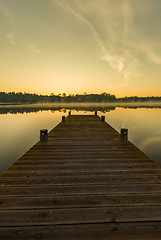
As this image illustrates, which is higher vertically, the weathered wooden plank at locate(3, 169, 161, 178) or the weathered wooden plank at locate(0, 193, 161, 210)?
the weathered wooden plank at locate(0, 193, 161, 210)

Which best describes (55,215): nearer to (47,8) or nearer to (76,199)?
(76,199)

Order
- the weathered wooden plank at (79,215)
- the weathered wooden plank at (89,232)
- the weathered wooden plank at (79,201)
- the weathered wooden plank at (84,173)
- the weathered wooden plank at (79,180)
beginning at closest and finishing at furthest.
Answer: the weathered wooden plank at (89,232), the weathered wooden plank at (79,215), the weathered wooden plank at (79,201), the weathered wooden plank at (79,180), the weathered wooden plank at (84,173)

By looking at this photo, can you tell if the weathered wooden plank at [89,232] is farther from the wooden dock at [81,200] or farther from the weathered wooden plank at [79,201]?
the weathered wooden plank at [79,201]

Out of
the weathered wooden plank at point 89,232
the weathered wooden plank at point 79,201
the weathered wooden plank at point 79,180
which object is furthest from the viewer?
the weathered wooden plank at point 79,180

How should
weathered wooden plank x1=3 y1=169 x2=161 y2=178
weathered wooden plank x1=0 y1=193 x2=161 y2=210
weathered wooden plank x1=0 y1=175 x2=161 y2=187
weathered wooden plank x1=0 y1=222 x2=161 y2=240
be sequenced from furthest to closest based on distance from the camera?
weathered wooden plank x1=3 y1=169 x2=161 y2=178 → weathered wooden plank x1=0 y1=175 x2=161 y2=187 → weathered wooden plank x1=0 y1=193 x2=161 y2=210 → weathered wooden plank x1=0 y1=222 x2=161 y2=240

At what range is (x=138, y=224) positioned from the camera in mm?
1954

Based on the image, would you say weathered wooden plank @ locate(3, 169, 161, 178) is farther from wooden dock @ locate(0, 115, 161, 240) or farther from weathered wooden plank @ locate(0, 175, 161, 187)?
weathered wooden plank @ locate(0, 175, 161, 187)

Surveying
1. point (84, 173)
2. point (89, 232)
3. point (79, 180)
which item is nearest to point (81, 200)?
point (89, 232)

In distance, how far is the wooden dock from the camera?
186 cm

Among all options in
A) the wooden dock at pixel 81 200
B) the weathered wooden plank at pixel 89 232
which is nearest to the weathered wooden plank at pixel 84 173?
the wooden dock at pixel 81 200

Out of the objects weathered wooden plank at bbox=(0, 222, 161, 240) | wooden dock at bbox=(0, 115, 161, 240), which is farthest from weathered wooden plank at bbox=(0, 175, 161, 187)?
→ weathered wooden plank at bbox=(0, 222, 161, 240)

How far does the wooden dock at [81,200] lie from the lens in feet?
6.10

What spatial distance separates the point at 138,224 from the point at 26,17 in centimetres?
2262

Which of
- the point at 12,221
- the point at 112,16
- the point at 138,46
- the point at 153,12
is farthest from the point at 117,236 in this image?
the point at 138,46
